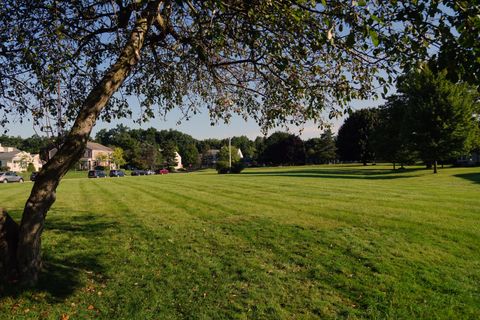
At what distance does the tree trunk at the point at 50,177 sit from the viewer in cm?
582

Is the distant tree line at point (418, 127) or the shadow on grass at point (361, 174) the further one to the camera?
the shadow on grass at point (361, 174)

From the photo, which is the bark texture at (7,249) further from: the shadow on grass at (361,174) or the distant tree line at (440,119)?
the distant tree line at (440,119)

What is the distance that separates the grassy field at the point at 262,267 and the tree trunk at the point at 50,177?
1.44ft

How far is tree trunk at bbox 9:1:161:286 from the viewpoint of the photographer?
5.82 meters

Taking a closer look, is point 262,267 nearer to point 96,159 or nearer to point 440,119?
point 440,119

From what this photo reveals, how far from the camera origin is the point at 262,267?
280 inches

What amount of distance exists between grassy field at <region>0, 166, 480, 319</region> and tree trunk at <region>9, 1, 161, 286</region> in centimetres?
44

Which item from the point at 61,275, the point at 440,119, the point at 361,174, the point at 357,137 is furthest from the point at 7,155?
the point at 61,275

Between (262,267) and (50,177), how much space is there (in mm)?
4077

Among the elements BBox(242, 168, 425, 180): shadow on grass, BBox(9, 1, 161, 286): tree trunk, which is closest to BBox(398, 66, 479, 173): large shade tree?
BBox(242, 168, 425, 180): shadow on grass

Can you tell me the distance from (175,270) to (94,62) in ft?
20.2

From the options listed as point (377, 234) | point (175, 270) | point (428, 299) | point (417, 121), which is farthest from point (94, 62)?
point (417, 121)

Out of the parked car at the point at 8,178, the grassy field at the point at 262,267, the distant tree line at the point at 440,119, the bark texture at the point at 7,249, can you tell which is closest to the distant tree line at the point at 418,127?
the distant tree line at the point at 440,119

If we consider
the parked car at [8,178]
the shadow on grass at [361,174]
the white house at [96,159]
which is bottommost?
the parked car at [8,178]
